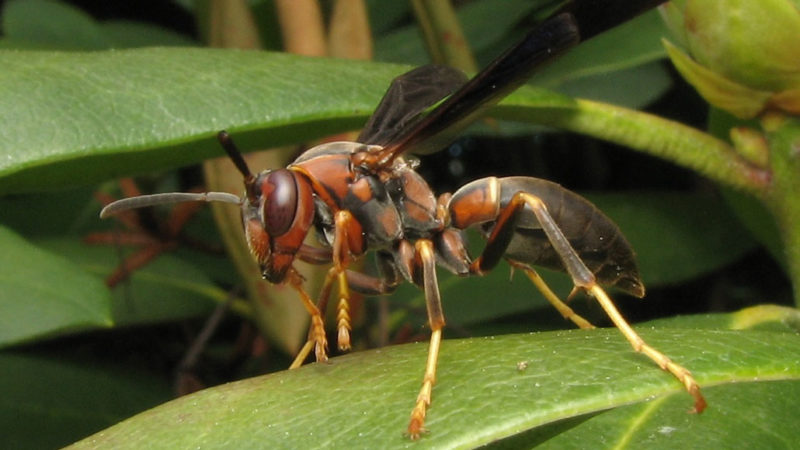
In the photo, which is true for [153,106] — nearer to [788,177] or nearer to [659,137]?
[659,137]

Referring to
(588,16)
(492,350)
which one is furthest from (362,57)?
(492,350)

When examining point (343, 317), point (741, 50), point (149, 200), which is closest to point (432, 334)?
point (343, 317)

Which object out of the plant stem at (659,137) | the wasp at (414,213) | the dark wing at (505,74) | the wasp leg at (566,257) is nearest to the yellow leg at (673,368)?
the wasp leg at (566,257)

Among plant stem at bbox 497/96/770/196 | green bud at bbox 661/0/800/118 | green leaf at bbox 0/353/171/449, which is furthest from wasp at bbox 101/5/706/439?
green leaf at bbox 0/353/171/449

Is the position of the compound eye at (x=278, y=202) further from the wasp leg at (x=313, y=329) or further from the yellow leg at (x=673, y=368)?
the yellow leg at (x=673, y=368)

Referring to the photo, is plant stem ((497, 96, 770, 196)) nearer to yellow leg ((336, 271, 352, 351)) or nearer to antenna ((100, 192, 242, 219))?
yellow leg ((336, 271, 352, 351))
